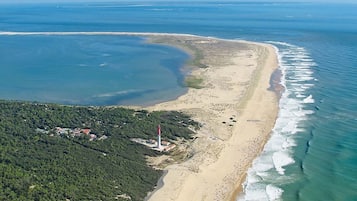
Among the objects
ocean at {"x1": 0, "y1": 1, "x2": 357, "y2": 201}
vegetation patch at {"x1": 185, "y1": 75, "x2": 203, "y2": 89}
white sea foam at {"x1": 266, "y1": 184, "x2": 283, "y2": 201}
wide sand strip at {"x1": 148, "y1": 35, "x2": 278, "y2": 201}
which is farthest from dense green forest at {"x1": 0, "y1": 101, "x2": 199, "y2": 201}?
vegetation patch at {"x1": 185, "y1": 75, "x2": 203, "y2": 89}

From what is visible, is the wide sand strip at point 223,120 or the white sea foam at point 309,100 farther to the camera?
the white sea foam at point 309,100

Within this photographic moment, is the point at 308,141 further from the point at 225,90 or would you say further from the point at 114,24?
the point at 114,24

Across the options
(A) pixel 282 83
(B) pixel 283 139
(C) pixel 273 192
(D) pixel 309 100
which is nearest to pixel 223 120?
(B) pixel 283 139

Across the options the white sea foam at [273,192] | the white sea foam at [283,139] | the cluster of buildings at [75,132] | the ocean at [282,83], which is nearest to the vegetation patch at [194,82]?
the ocean at [282,83]

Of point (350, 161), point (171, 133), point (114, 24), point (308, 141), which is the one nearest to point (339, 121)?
point (308, 141)

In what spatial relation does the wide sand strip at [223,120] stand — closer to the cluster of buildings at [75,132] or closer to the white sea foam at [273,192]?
the white sea foam at [273,192]
